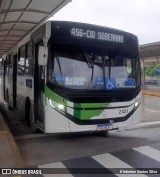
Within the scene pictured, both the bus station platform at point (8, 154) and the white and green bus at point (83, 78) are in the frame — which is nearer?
the bus station platform at point (8, 154)

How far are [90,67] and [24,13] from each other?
4.54m

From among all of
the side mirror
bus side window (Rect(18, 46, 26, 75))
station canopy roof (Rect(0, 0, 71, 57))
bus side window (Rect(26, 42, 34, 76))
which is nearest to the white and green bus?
the side mirror

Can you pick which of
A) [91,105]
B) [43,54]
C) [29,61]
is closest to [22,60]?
[29,61]

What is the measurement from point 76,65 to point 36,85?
147 centimetres

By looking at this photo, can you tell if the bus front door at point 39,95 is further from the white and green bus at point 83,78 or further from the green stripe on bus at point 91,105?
the green stripe on bus at point 91,105

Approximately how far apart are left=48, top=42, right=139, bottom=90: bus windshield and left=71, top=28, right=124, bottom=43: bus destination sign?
270 millimetres

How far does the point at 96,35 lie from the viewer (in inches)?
310

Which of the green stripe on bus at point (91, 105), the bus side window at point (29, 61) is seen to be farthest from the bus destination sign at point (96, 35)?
the bus side window at point (29, 61)

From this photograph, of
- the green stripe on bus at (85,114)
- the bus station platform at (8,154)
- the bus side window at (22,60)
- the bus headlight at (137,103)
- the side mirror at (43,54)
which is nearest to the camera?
the bus station platform at (8,154)

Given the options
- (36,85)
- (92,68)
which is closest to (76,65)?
(92,68)

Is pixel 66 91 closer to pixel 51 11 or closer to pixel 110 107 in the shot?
pixel 110 107

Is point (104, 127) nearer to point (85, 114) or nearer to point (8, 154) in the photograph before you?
point (85, 114)

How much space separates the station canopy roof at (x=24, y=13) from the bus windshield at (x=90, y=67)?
249cm

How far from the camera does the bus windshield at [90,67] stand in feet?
24.0
